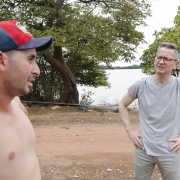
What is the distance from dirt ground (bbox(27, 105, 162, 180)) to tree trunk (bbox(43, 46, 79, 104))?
449cm

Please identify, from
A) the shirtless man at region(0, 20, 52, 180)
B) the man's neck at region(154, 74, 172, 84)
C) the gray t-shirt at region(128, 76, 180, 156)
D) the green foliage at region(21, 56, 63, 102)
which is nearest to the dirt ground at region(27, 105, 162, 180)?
the gray t-shirt at region(128, 76, 180, 156)

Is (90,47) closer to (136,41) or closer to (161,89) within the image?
(136,41)

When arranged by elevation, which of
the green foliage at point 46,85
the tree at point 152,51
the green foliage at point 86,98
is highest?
the tree at point 152,51

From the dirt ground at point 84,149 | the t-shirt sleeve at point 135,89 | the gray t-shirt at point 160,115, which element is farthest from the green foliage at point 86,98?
the gray t-shirt at point 160,115

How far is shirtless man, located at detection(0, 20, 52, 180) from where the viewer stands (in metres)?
1.56

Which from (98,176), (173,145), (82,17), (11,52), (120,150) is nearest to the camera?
(11,52)

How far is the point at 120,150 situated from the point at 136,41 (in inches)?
351

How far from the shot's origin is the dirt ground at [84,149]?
5.18 meters

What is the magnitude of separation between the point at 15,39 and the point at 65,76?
13.4 meters

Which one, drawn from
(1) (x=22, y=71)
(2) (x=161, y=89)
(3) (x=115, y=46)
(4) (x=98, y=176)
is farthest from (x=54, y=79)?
(1) (x=22, y=71)

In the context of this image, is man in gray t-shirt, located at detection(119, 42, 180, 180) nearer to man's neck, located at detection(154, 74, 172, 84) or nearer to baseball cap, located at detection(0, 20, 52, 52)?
man's neck, located at detection(154, 74, 172, 84)

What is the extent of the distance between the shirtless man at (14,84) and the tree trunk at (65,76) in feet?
40.9

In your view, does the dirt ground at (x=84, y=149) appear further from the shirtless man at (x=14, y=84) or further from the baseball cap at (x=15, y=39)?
the baseball cap at (x=15, y=39)

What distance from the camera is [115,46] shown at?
1357cm
